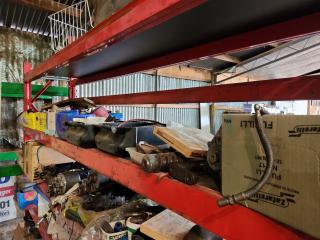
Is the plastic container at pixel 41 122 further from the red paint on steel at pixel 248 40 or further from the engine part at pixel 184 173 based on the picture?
the engine part at pixel 184 173

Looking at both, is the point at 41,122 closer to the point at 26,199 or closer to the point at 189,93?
the point at 189,93

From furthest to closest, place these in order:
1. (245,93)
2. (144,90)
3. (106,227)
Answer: (144,90), (245,93), (106,227)

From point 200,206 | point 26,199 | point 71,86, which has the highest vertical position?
point 71,86

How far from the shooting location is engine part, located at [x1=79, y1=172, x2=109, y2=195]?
1.36 m

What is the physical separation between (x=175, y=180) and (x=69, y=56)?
0.73 m

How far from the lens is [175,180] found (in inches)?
22.2

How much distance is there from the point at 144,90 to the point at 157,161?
404 centimetres

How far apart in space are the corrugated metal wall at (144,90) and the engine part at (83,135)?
2631 millimetres

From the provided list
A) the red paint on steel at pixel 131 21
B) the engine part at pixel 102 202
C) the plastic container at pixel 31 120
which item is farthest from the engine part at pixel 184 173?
the plastic container at pixel 31 120

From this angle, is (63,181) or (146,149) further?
(63,181)

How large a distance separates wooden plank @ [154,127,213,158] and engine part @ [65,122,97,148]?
347mm

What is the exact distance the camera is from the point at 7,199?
2357mm

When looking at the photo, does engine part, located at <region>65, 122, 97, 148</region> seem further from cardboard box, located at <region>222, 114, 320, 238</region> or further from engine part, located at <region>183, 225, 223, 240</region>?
cardboard box, located at <region>222, 114, 320, 238</region>

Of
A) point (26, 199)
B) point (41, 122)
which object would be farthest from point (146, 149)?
point (26, 199)
